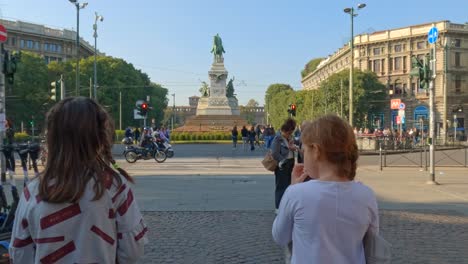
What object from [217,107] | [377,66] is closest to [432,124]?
[217,107]

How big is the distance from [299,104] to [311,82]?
4391 centimetres

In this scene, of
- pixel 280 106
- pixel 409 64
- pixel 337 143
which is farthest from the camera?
pixel 280 106

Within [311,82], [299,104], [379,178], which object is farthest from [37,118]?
[311,82]

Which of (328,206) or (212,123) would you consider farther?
(212,123)

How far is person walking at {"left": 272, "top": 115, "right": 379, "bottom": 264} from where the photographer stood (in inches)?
95.9

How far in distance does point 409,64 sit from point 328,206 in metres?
90.9

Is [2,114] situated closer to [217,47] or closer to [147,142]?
[147,142]

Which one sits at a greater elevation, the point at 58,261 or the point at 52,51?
the point at 52,51

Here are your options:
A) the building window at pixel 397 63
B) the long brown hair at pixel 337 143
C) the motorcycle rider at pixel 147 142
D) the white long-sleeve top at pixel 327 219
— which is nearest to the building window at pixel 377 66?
the building window at pixel 397 63

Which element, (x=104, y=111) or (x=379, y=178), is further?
(x=379, y=178)

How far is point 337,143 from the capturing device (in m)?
2.54

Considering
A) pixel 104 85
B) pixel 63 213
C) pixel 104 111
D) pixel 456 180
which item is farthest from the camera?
pixel 104 85

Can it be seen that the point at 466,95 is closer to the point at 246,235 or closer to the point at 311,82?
the point at 311,82

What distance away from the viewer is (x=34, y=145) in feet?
21.3
